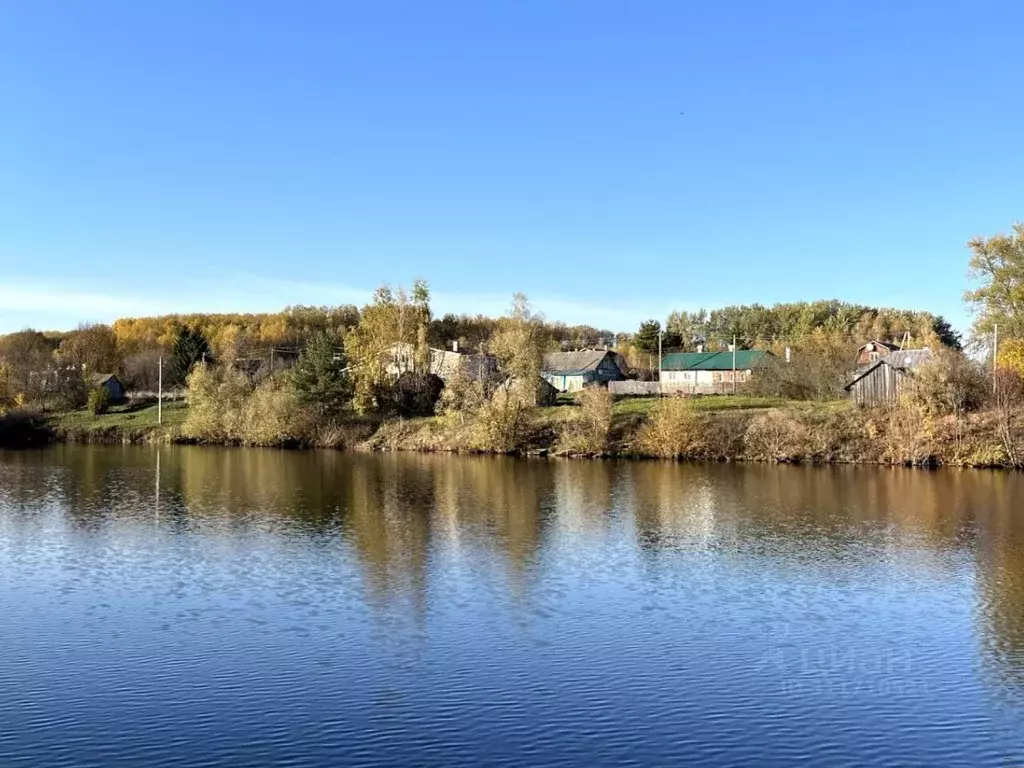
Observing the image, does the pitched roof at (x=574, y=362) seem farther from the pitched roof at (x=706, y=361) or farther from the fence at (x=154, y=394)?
the fence at (x=154, y=394)

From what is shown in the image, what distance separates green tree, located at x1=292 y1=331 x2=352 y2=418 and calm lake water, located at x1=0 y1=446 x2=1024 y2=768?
114 feet

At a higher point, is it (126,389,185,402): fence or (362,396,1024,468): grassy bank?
(126,389,185,402): fence

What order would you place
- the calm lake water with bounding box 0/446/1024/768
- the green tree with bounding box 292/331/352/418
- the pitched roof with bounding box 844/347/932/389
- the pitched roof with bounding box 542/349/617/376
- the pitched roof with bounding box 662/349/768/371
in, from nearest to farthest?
the calm lake water with bounding box 0/446/1024/768 → the pitched roof with bounding box 844/347/932/389 → the green tree with bounding box 292/331/352/418 → the pitched roof with bounding box 542/349/617/376 → the pitched roof with bounding box 662/349/768/371

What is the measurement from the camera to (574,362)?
93.6m

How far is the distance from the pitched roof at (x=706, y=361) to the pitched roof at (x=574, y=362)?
33.0 feet

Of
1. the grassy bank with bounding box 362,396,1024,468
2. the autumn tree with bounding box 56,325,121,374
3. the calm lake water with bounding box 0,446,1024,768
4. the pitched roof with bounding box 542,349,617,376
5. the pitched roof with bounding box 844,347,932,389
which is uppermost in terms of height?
the autumn tree with bounding box 56,325,121,374


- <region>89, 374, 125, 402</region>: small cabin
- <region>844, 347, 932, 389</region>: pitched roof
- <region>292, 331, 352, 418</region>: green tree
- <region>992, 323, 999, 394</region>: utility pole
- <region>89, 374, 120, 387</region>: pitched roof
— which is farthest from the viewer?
<region>89, 374, 120, 387</region>: pitched roof

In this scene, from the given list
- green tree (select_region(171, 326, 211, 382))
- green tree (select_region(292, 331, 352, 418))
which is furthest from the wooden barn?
green tree (select_region(171, 326, 211, 382))

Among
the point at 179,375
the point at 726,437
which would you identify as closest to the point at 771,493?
the point at 726,437

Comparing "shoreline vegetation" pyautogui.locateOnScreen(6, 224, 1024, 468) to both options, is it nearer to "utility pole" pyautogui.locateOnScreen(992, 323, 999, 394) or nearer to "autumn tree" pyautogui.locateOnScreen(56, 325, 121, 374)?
"utility pole" pyautogui.locateOnScreen(992, 323, 999, 394)

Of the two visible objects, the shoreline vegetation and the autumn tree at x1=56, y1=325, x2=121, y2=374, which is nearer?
the shoreline vegetation

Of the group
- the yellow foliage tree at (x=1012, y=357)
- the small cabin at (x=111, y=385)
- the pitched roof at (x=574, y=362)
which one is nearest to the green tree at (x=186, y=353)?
the small cabin at (x=111, y=385)

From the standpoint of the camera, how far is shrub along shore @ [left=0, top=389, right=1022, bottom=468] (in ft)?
172

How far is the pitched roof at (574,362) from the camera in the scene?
9169 centimetres
